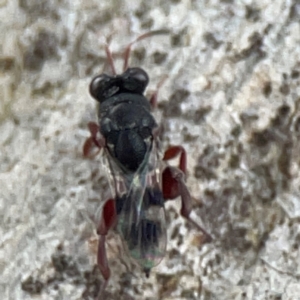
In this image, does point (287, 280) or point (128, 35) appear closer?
point (287, 280)

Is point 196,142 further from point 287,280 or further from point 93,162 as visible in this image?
point 287,280

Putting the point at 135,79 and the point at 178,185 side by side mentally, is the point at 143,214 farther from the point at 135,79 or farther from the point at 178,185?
the point at 135,79

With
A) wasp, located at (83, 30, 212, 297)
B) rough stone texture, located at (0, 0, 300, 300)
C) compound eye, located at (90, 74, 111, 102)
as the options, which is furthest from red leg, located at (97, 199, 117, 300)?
compound eye, located at (90, 74, 111, 102)

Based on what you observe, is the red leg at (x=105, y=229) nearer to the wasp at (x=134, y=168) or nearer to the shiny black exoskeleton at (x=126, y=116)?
the wasp at (x=134, y=168)

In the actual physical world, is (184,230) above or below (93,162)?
below

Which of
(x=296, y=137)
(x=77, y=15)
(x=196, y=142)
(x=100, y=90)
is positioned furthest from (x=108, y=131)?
(x=296, y=137)

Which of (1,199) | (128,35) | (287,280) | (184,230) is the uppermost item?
(128,35)

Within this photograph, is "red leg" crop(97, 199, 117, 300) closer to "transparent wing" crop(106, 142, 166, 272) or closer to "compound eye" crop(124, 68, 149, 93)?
"transparent wing" crop(106, 142, 166, 272)

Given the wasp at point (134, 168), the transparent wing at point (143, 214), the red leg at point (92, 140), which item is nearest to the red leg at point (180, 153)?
the wasp at point (134, 168)
